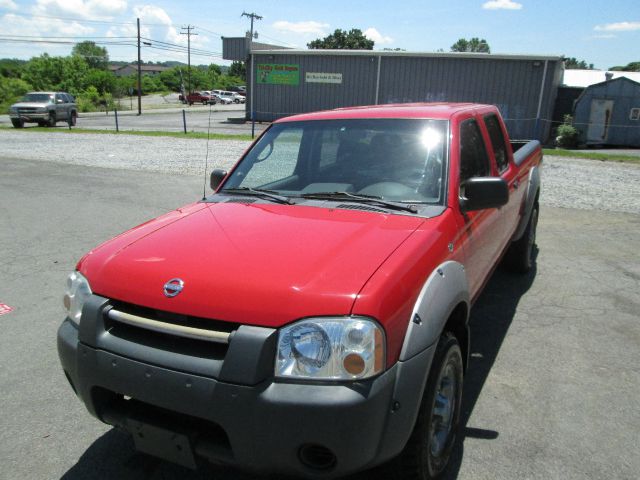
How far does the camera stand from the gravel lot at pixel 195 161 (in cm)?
1029

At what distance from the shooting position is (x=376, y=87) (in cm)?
2833

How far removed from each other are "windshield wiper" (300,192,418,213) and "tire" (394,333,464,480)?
0.78 m

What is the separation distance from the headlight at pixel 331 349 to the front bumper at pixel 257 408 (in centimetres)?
4

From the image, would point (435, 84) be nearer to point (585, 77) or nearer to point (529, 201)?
point (585, 77)

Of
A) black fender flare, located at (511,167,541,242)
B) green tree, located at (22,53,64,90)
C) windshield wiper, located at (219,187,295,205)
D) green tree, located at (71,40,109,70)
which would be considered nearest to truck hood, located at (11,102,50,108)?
black fender flare, located at (511,167,541,242)

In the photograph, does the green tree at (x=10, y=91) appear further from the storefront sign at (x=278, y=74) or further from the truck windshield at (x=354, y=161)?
the truck windshield at (x=354, y=161)

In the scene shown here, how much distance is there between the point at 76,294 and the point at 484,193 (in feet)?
7.34

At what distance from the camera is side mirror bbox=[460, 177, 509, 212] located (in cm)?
301

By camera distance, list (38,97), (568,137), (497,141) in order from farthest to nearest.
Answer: (38,97)
(568,137)
(497,141)

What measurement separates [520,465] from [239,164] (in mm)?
2635

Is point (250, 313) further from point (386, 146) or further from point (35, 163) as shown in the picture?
point (35, 163)

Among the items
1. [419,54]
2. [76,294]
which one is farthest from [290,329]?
[419,54]

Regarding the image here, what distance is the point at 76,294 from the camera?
254 cm

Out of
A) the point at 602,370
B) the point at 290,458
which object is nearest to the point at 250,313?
the point at 290,458
